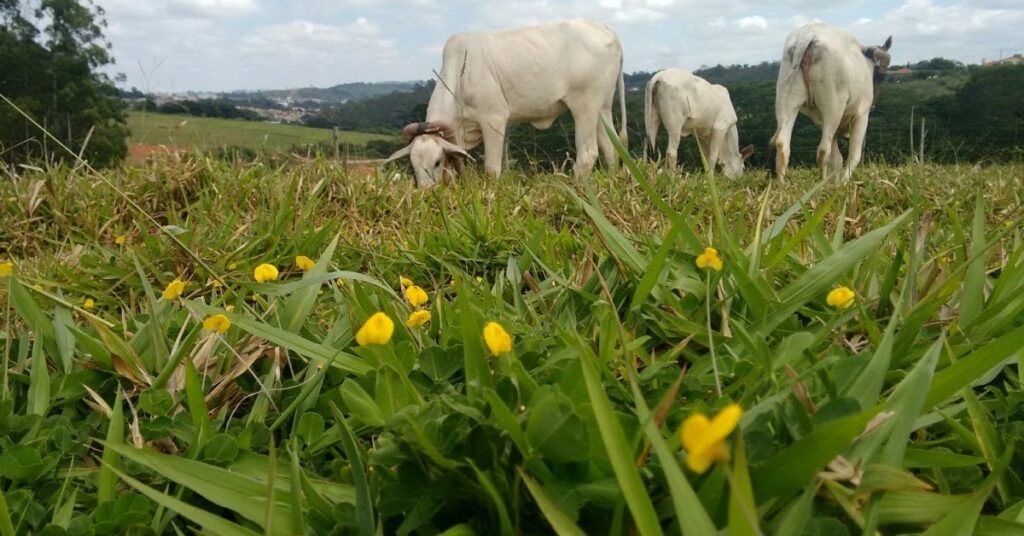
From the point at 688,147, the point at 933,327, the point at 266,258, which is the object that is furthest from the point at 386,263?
the point at 688,147

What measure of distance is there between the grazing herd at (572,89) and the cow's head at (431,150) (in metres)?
0.01

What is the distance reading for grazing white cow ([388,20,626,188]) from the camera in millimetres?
9000

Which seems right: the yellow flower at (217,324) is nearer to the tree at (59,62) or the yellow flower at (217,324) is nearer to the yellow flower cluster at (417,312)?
the yellow flower cluster at (417,312)

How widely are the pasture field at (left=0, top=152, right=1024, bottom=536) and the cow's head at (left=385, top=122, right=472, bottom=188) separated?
6.25 metres

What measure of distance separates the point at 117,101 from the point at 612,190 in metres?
33.5

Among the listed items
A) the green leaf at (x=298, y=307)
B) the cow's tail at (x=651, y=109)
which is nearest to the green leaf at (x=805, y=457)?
the green leaf at (x=298, y=307)

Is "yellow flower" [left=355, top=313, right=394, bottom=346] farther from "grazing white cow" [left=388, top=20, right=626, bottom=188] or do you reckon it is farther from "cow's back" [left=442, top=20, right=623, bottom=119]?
"cow's back" [left=442, top=20, right=623, bottom=119]

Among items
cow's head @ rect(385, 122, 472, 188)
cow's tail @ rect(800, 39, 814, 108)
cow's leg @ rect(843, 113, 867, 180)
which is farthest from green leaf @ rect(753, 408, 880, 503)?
cow's leg @ rect(843, 113, 867, 180)

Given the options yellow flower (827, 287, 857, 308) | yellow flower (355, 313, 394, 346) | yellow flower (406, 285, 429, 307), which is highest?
yellow flower (355, 313, 394, 346)

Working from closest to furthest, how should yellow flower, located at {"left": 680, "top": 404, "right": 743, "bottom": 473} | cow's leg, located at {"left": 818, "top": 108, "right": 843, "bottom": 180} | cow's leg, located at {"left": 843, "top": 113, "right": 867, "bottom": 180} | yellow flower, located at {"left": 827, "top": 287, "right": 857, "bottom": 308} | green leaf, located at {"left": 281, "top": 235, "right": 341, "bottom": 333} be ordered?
yellow flower, located at {"left": 680, "top": 404, "right": 743, "bottom": 473} → yellow flower, located at {"left": 827, "top": 287, "right": 857, "bottom": 308} → green leaf, located at {"left": 281, "top": 235, "right": 341, "bottom": 333} → cow's leg, located at {"left": 818, "top": 108, "right": 843, "bottom": 180} → cow's leg, located at {"left": 843, "top": 113, "right": 867, "bottom": 180}

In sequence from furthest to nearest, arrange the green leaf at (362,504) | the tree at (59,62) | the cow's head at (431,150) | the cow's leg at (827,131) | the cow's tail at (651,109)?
the tree at (59,62), the cow's tail at (651,109), the cow's leg at (827,131), the cow's head at (431,150), the green leaf at (362,504)

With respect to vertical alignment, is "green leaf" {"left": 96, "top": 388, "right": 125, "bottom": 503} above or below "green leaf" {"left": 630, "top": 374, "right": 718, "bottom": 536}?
below

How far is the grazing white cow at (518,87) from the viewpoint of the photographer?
29.5ft

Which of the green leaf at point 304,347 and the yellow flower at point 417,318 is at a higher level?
the yellow flower at point 417,318
